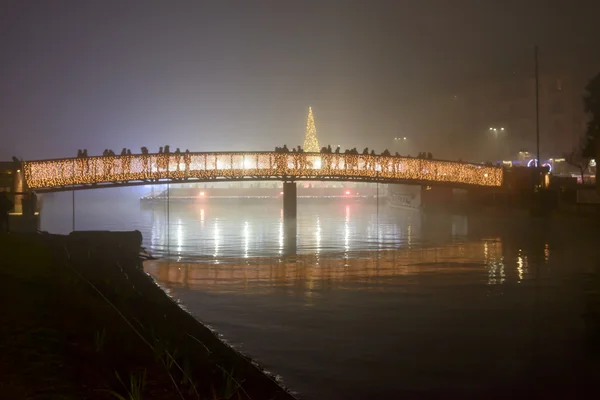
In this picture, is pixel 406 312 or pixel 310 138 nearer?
pixel 406 312

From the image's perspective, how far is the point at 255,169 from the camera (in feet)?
237

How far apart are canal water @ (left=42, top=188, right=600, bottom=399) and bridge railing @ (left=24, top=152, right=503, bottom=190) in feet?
90.3

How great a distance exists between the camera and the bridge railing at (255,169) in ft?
215

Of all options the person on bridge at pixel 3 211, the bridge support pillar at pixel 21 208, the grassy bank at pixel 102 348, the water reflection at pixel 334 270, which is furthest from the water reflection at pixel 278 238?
the grassy bank at pixel 102 348

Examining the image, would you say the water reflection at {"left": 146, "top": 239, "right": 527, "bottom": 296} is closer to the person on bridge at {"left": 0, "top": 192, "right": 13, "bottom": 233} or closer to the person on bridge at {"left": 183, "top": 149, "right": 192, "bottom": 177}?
the person on bridge at {"left": 0, "top": 192, "right": 13, "bottom": 233}

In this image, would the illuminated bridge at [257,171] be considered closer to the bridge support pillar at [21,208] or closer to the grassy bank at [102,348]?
the bridge support pillar at [21,208]

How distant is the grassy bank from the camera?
9531 mm

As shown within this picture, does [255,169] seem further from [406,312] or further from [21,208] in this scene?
[406,312]

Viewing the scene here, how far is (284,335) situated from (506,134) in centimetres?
10900

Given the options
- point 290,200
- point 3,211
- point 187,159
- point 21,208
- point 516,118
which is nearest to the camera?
point 3,211

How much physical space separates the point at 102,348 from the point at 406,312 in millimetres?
10232

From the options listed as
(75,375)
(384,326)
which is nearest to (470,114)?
(384,326)

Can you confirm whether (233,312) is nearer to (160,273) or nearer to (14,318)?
(14,318)

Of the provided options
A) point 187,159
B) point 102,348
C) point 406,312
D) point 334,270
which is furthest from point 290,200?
point 102,348
